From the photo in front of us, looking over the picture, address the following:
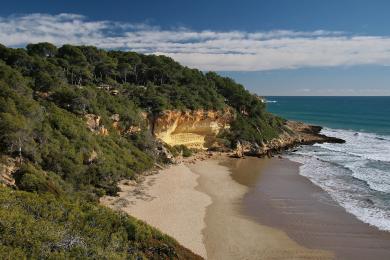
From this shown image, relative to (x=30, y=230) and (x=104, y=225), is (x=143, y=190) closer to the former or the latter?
(x=104, y=225)

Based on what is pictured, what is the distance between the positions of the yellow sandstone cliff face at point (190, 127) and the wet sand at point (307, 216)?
10226mm

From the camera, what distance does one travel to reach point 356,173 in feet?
131

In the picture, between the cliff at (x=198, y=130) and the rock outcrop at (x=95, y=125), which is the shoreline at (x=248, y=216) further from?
the cliff at (x=198, y=130)

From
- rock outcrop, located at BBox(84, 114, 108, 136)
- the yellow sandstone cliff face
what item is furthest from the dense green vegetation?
the yellow sandstone cliff face

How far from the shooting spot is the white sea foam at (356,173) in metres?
28.2

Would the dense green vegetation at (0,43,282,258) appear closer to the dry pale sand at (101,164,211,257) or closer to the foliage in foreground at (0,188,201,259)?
the foliage in foreground at (0,188,201,259)

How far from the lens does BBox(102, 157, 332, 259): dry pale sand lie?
21.0m

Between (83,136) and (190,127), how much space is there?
18.7 meters

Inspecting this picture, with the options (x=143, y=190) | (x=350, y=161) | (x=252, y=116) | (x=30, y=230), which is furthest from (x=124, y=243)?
(x=252, y=116)

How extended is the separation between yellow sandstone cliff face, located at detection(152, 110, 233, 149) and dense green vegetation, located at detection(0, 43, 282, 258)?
41.3 inches

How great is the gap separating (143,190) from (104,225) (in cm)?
1602

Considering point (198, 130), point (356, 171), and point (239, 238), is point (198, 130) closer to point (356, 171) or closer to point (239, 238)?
point (356, 171)

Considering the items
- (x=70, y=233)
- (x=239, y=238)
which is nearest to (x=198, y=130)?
(x=239, y=238)

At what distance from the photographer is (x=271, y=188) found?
34.6 metres
